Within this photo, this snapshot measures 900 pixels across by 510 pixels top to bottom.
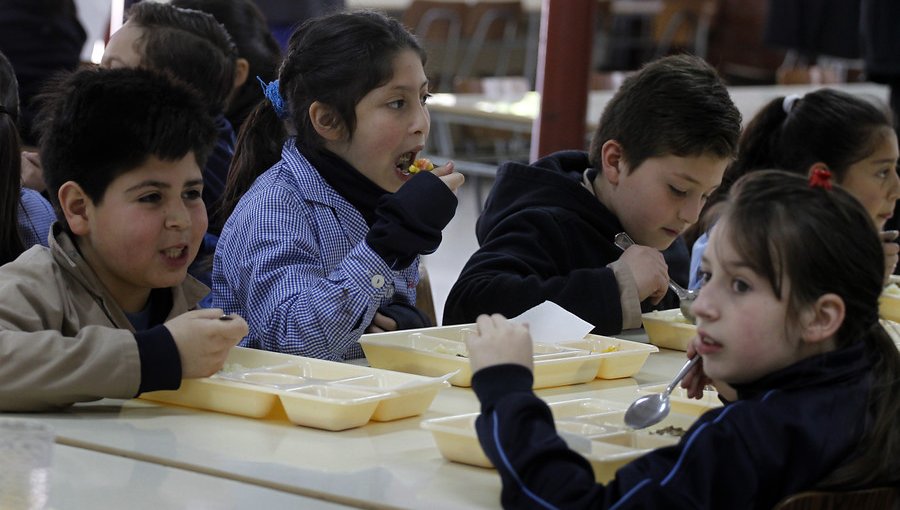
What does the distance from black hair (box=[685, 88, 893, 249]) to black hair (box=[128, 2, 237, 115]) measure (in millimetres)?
1202

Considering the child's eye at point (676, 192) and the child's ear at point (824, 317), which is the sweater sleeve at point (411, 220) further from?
the child's ear at point (824, 317)

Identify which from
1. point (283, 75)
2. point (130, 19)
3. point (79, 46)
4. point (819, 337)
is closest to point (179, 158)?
point (283, 75)

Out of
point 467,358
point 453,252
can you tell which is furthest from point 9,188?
point 453,252

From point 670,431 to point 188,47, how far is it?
6.04ft

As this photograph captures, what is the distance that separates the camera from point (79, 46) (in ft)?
16.0

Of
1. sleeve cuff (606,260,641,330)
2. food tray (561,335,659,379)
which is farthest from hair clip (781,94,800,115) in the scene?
food tray (561,335,659,379)

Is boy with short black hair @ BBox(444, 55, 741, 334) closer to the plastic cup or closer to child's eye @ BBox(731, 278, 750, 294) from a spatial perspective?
child's eye @ BBox(731, 278, 750, 294)

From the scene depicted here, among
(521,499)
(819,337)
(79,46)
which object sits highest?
(819,337)

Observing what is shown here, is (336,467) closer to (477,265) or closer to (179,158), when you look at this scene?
(179,158)

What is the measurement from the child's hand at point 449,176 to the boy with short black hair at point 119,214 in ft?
1.21

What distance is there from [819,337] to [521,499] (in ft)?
1.20

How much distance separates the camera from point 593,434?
4.96 feet

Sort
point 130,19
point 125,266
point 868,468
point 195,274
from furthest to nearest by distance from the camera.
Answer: point 130,19 → point 195,274 → point 125,266 → point 868,468

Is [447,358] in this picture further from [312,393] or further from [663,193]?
[663,193]
